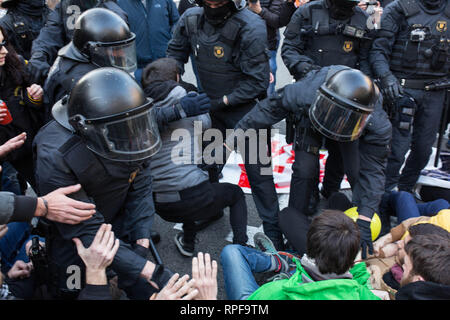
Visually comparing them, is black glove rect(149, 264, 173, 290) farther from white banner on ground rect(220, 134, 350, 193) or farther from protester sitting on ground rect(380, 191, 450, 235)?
white banner on ground rect(220, 134, 350, 193)

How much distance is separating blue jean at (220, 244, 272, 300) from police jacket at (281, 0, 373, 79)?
1.88m

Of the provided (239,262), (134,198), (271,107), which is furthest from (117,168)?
(271,107)

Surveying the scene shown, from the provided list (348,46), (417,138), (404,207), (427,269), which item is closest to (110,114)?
(427,269)

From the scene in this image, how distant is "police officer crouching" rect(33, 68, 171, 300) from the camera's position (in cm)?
179

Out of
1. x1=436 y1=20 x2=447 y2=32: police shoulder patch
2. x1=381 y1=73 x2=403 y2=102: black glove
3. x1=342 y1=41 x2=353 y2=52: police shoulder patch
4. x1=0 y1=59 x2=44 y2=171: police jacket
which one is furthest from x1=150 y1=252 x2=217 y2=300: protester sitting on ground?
x1=436 y1=20 x2=447 y2=32: police shoulder patch

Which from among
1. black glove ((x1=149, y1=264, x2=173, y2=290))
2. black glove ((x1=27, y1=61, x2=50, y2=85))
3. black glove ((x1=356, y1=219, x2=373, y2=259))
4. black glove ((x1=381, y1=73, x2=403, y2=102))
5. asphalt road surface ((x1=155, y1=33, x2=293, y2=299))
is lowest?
asphalt road surface ((x1=155, y1=33, x2=293, y2=299))

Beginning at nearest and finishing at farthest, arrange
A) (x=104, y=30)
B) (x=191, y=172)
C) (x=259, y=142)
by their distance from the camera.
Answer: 1. (x=104, y=30)
2. (x=191, y=172)
3. (x=259, y=142)

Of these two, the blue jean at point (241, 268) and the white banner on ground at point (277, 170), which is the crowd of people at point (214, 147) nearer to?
the blue jean at point (241, 268)

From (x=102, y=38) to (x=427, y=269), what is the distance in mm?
2256

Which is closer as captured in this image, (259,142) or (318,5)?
(259,142)

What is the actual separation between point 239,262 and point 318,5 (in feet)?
8.28

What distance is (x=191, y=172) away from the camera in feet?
8.98
